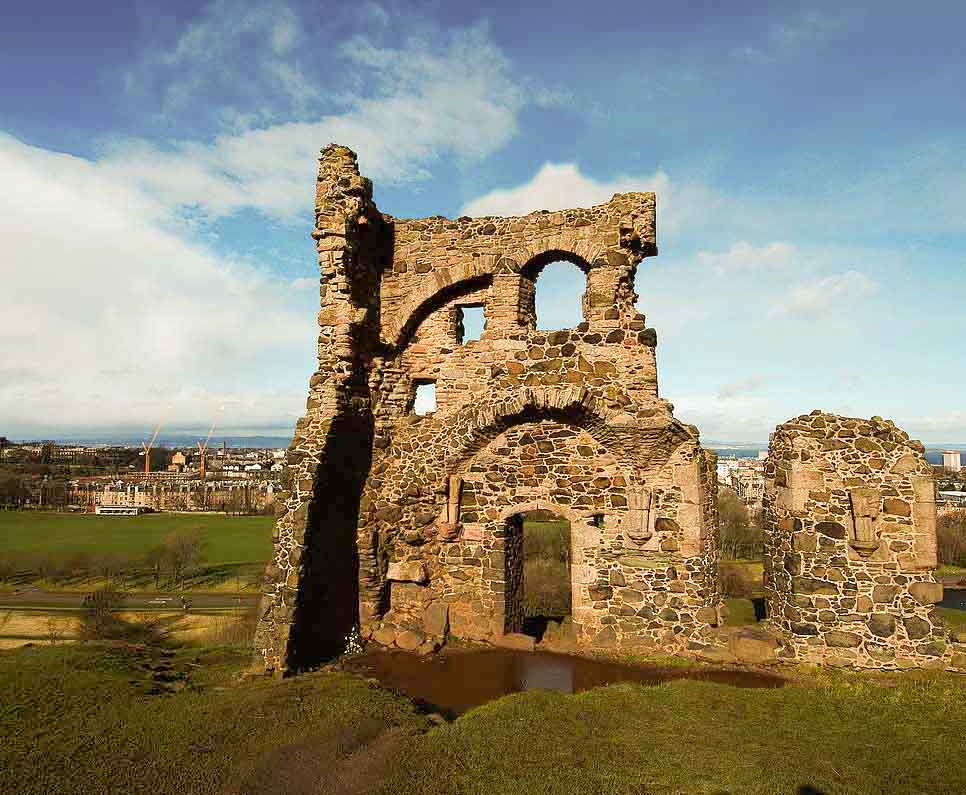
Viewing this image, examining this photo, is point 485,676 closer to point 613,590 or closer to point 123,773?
point 613,590

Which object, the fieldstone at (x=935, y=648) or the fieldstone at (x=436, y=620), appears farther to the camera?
the fieldstone at (x=436, y=620)

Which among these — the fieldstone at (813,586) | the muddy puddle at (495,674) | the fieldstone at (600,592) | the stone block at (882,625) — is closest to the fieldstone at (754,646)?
the muddy puddle at (495,674)

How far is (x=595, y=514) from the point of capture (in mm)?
10031

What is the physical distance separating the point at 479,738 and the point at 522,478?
16.5 feet

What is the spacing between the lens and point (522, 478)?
10508mm

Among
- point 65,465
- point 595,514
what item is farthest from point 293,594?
point 65,465

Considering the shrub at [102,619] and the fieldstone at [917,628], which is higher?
the fieldstone at [917,628]

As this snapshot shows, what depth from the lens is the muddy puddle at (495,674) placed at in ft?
26.1

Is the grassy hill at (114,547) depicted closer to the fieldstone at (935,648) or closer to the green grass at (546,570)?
the green grass at (546,570)

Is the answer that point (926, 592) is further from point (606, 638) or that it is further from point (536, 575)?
point (536, 575)

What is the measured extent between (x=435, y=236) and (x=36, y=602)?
40.4 metres

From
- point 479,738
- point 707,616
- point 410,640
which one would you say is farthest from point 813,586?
point 410,640

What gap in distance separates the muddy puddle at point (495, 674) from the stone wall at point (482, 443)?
603mm

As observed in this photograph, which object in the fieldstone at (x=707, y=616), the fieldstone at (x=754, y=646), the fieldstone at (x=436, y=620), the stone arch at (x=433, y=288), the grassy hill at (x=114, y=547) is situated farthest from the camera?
the grassy hill at (x=114, y=547)
